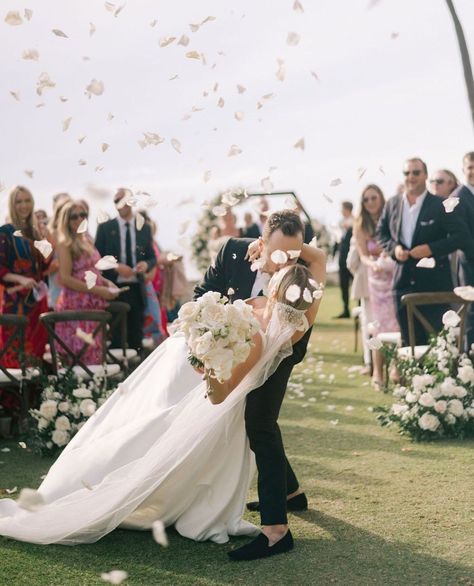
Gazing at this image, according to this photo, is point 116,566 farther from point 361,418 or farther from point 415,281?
point 415,281

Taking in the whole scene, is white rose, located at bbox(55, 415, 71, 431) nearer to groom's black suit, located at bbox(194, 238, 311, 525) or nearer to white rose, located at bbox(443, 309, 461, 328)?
groom's black suit, located at bbox(194, 238, 311, 525)

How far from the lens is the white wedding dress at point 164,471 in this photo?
4.36 meters

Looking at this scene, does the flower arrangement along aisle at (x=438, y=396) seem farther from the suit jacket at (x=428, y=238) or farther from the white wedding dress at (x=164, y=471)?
the white wedding dress at (x=164, y=471)

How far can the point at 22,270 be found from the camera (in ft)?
25.2

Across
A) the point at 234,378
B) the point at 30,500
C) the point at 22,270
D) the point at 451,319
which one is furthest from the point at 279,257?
the point at 22,270

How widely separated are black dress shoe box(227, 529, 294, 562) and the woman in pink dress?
16.3ft

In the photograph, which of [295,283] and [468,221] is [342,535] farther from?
[468,221]

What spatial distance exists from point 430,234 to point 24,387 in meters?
3.84

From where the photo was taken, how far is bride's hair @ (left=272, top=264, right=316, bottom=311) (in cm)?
416

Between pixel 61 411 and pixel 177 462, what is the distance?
2370 millimetres

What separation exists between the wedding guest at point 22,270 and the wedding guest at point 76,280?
22 cm

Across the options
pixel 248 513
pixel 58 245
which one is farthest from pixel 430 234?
pixel 248 513

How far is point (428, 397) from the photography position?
258 inches

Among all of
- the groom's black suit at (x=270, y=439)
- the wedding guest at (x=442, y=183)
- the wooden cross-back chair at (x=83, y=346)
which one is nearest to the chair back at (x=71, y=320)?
the wooden cross-back chair at (x=83, y=346)
